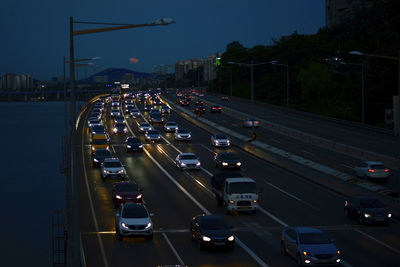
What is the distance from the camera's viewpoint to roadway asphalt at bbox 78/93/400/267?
23188 millimetres

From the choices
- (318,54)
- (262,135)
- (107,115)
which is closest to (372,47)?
(318,54)

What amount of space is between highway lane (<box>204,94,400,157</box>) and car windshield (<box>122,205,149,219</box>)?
3447 cm

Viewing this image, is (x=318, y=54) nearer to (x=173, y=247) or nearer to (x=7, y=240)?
(x=7, y=240)

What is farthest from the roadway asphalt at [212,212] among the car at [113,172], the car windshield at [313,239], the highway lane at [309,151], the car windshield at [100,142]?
the car windshield at [100,142]

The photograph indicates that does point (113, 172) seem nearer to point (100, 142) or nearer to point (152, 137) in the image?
point (100, 142)

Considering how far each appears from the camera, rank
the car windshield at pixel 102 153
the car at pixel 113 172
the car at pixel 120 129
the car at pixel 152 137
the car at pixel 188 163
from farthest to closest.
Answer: the car at pixel 120 129
the car at pixel 152 137
the car windshield at pixel 102 153
the car at pixel 188 163
the car at pixel 113 172

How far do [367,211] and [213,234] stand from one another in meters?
9.45

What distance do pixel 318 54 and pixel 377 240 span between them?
5199 inches

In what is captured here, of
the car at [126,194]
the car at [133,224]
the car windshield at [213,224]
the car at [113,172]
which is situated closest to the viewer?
the car windshield at [213,224]

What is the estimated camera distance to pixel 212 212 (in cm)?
3272

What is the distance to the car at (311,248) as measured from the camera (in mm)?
21047

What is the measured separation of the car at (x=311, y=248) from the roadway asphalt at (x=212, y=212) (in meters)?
0.74

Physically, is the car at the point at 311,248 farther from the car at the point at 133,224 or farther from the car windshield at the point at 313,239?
the car at the point at 133,224

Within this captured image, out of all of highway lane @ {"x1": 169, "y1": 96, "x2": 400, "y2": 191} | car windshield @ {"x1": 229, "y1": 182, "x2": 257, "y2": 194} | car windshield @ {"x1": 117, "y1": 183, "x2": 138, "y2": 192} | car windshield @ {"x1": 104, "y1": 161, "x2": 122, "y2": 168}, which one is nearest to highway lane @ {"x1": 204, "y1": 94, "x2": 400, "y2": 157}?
highway lane @ {"x1": 169, "y1": 96, "x2": 400, "y2": 191}
